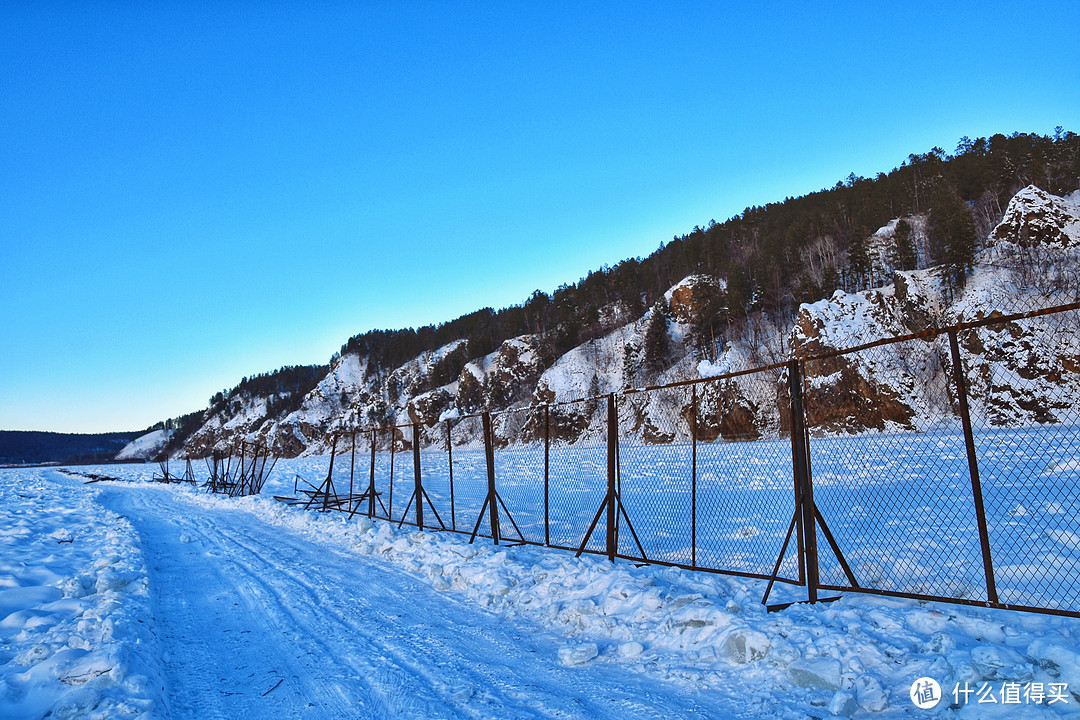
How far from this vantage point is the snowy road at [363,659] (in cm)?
427

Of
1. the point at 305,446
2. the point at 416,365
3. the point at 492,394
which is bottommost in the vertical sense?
the point at 305,446

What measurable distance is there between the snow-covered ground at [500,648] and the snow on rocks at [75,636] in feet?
0.08

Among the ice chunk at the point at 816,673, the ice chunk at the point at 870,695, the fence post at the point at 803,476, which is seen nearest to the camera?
the ice chunk at the point at 870,695

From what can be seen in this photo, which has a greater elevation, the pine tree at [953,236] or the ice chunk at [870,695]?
the pine tree at [953,236]

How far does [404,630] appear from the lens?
6.10 meters

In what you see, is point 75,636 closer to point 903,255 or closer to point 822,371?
point 822,371

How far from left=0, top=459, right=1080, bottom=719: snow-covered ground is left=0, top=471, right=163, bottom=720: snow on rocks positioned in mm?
24

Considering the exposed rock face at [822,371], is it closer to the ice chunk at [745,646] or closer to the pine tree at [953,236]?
the pine tree at [953,236]

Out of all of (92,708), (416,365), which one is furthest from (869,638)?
(416,365)

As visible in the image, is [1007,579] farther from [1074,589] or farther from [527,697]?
[527,697]

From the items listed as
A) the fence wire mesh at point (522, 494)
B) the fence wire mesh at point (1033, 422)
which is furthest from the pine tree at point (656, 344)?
the fence wire mesh at point (1033, 422)

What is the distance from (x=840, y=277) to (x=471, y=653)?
8257cm

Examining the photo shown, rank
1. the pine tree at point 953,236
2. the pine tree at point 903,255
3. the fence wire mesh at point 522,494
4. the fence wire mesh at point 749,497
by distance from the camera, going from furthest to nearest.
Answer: the pine tree at point 903,255
the pine tree at point 953,236
the fence wire mesh at point 522,494
the fence wire mesh at point 749,497

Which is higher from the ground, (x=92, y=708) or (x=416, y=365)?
(x=416, y=365)
